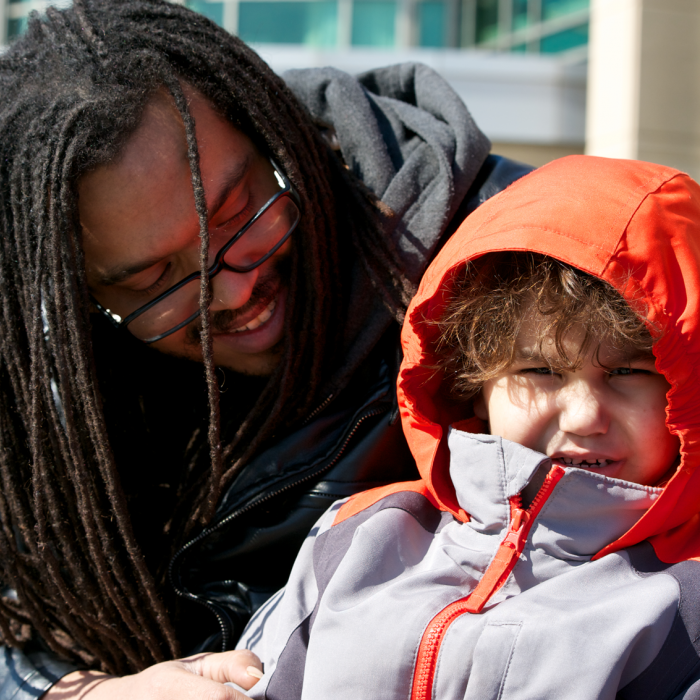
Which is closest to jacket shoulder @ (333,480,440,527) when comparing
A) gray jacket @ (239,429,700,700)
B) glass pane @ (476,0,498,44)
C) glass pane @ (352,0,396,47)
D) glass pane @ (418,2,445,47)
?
gray jacket @ (239,429,700,700)

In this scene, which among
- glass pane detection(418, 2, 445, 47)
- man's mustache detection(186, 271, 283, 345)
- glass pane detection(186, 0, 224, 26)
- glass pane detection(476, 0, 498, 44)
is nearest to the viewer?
man's mustache detection(186, 271, 283, 345)

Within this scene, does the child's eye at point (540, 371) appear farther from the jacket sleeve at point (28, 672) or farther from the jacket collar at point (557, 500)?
the jacket sleeve at point (28, 672)

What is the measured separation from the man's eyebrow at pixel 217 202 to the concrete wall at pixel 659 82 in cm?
454

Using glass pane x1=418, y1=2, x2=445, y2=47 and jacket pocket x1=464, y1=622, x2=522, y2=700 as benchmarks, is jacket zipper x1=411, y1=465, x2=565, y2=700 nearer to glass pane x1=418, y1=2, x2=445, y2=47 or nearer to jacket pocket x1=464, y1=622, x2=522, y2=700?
jacket pocket x1=464, y1=622, x2=522, y2=700

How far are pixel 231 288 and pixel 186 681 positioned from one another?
0.81 meters

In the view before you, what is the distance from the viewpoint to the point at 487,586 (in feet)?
4.01

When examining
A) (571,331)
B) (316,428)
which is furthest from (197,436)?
(571,331)

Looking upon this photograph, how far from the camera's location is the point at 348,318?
172 centimetres

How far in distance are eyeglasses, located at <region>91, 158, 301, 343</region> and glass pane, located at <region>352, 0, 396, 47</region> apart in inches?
301

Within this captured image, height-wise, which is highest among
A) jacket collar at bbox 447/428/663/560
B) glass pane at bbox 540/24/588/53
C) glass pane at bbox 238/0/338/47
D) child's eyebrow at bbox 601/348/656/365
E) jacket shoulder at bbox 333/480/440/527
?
glass pane at bbox 238/0/338/47

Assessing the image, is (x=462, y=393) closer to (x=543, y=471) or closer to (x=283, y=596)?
(x=543, y=471)

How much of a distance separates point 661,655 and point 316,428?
2.70 feet

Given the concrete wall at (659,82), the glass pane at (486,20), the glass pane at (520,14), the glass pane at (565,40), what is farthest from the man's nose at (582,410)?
the glass pane at (486,20)

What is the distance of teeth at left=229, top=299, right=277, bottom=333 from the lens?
1.74 meters
